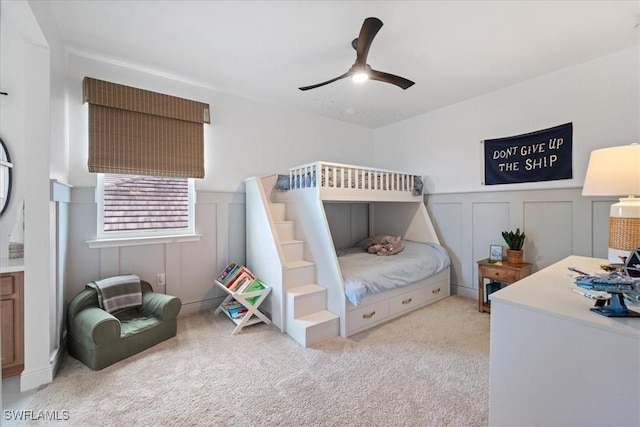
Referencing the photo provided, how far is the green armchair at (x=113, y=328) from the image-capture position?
1.92 m

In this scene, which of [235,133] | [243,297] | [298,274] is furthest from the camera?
[235,133]

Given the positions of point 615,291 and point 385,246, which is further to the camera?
point 385,246

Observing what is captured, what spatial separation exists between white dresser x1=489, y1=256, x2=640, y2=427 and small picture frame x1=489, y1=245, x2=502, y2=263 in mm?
2014

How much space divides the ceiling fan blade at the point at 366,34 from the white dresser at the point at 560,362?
5.72 feet

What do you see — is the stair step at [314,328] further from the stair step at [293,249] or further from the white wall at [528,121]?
the white wall at [528,121]

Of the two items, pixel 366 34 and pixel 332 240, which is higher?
pixel 366 34

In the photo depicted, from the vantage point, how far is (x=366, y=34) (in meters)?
1.85

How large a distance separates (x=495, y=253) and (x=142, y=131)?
3.98m

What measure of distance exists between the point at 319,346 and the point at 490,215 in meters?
2.56

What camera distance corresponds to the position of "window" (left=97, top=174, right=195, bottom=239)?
2.61 m

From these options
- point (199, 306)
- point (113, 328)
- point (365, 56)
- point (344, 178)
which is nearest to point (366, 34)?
point (365, 56)

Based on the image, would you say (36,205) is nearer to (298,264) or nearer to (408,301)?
(298,264)

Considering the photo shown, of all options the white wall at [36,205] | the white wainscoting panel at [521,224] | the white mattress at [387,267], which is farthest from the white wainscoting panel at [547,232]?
the white wall at [36,205]

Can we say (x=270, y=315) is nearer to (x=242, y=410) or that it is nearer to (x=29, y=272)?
(x=242, y=410)
